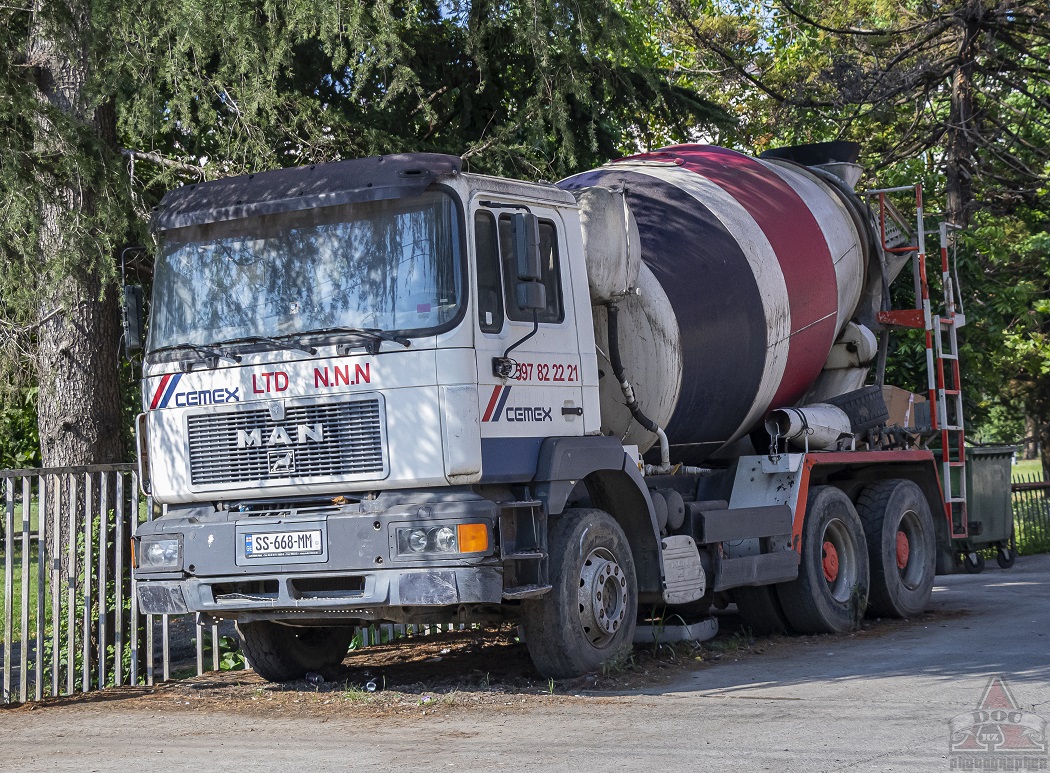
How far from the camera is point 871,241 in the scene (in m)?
12.3

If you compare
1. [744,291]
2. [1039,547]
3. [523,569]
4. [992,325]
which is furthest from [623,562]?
[1039,547]

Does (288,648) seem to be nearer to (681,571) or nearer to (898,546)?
(681,571)

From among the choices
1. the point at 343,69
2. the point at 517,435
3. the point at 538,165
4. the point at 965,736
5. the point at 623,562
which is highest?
the point at 343,69

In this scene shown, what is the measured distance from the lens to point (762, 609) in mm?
10578

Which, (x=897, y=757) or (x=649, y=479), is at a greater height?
(x=649, y=479)

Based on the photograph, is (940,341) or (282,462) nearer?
(282,462)

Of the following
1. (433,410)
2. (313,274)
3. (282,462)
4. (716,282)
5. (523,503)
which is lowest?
(523,503)

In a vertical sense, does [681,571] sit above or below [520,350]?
below

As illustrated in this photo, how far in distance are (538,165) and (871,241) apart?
3.13 meters

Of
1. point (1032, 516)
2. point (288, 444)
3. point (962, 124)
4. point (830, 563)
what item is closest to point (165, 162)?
point (288, 444)

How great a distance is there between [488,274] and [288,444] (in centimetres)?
151

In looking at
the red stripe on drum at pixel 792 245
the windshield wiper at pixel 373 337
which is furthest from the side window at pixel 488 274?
the red stripe on drum at pixel 792 245

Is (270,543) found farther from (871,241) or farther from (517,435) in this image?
(871,241)

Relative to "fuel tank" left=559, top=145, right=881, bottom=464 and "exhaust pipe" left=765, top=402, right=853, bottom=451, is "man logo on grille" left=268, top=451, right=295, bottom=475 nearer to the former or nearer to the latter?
"fuel tank" left=559, top=145, right=881, bottom=464
